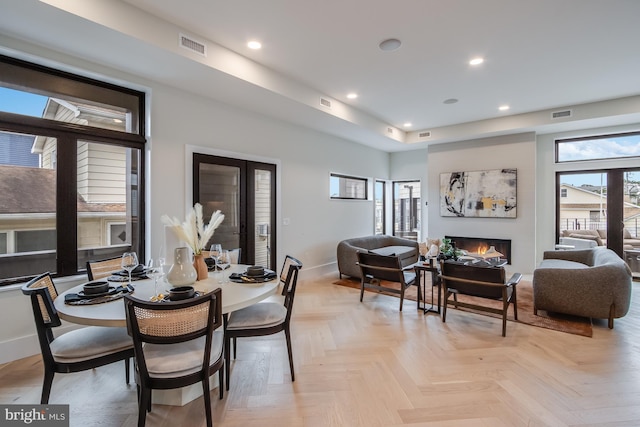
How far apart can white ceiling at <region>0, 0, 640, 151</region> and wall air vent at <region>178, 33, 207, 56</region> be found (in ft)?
0.29

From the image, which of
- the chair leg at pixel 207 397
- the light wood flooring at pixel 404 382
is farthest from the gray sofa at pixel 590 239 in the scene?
the chair leg at pixel 207 397

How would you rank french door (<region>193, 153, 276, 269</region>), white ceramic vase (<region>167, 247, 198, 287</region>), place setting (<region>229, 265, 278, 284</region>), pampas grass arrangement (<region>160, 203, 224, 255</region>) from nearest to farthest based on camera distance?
1. white ceramic vase (<region>167, 247, 198, 287</region>)
2. pampas grass arrangement (<region>160, 203, 224, 255</region>)
3. place setting (<region>229, 265, 278, 284</region>)
4. french door (<region>193, 153, 276, 269</region>)

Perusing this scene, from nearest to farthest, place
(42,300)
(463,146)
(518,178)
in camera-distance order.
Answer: (42,300)
(518,178)
(463,146)

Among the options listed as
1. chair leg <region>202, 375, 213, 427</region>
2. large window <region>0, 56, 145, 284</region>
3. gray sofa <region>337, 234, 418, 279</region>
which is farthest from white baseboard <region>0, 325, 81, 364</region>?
gray sofa <region>337, 234, 418, 279</region>

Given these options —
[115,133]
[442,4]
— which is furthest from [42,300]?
[442,4]

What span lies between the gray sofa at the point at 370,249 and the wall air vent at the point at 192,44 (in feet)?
11.9

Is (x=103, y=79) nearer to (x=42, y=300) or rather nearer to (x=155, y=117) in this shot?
(x=155, y=117)

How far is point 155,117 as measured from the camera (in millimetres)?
3824

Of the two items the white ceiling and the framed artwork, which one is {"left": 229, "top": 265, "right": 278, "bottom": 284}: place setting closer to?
the white ceiling

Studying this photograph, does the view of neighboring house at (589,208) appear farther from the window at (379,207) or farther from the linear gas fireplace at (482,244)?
the window at (379,207)

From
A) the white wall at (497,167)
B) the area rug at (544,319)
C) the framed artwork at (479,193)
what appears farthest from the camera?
the framed artwork at (479,193)

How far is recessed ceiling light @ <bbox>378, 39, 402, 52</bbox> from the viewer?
3385mm

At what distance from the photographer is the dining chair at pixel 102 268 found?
2771 millimetres

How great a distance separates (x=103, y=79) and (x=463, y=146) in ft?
22.9
